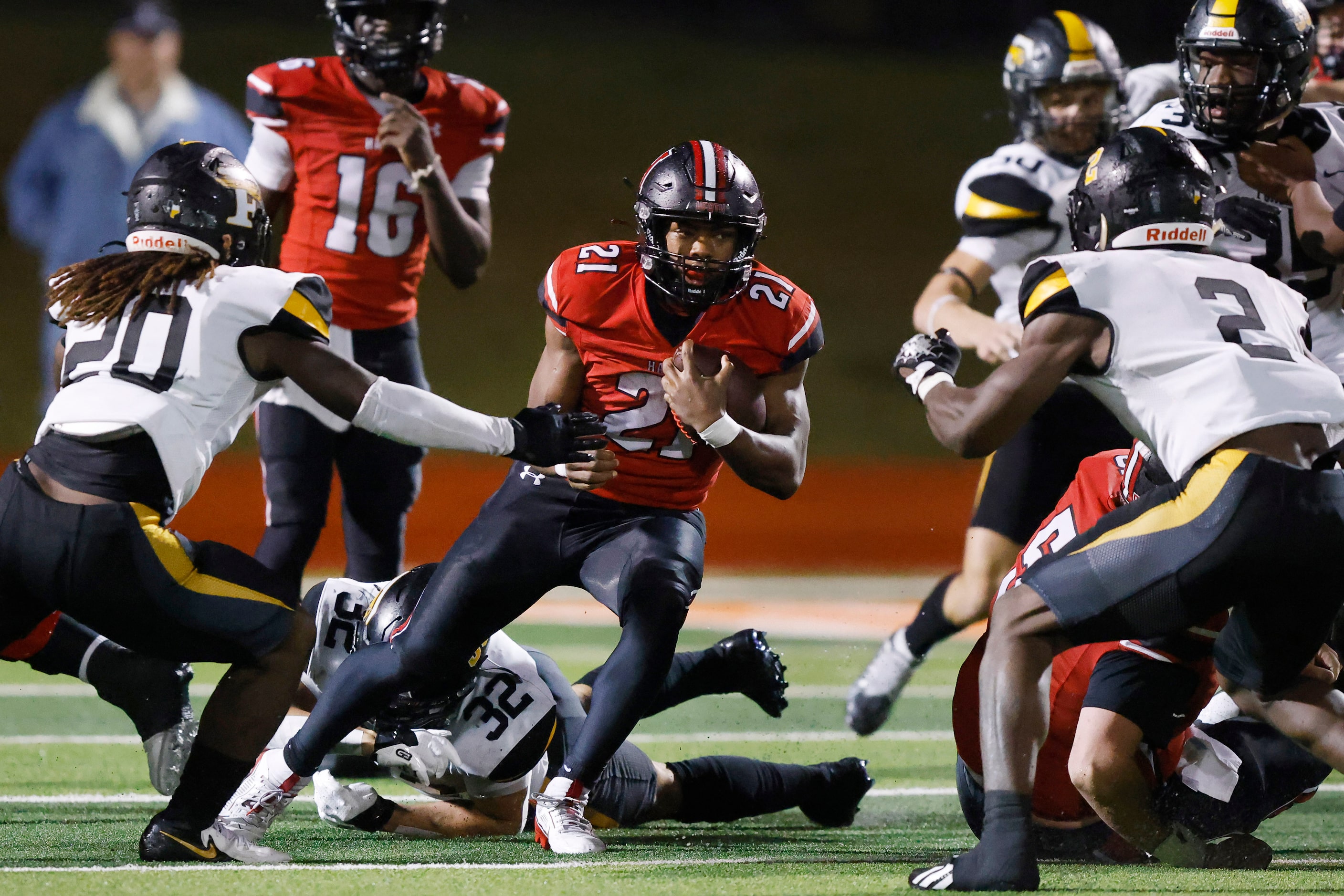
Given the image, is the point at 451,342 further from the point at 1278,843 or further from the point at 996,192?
the point at 1278,843

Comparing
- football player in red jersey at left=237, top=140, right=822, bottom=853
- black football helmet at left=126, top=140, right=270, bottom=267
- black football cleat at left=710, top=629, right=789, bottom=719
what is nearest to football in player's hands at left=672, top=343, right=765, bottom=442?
football player in red jersey at left=237, top=140, right=822, bottom=853

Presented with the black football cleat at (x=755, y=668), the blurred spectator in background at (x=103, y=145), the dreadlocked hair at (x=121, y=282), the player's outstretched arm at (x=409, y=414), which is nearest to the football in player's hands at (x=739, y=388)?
the player's outstretched arm at (x=409, y=414)

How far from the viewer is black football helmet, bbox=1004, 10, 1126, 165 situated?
5141 mm

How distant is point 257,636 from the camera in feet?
10.4

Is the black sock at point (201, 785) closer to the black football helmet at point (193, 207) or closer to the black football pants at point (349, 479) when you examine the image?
the black football helmet at point (193, 207)

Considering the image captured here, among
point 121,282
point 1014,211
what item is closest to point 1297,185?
point 1014,211

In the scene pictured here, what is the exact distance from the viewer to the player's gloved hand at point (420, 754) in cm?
363

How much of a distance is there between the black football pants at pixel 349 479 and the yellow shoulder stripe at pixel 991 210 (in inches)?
69.0

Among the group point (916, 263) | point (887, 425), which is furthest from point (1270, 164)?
point (916, 263)

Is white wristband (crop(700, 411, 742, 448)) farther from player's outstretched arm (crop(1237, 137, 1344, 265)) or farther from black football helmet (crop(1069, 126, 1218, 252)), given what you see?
player's outstretched arm (crop(1237, 137, 1344, 265))

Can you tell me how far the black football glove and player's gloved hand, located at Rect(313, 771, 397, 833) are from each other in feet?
2.73

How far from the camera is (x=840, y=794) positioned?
3965 mm

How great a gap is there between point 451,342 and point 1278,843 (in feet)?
34.6

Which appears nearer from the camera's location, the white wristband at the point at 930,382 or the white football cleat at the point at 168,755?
the white wristband at the point at 930,382
